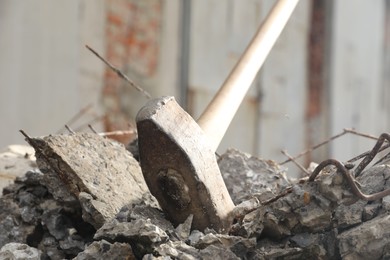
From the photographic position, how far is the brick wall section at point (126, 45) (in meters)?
6.25

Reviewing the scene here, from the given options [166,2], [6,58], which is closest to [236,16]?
[166,2]

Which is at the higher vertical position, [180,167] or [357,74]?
[357,74]

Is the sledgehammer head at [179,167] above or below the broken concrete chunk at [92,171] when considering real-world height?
below

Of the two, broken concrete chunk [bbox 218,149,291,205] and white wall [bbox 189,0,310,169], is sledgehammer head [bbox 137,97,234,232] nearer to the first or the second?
broken concrete chunk [bbox 218,149,291,205]

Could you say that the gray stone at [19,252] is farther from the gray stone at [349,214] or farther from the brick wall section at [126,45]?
the brick wall section at [126,45]

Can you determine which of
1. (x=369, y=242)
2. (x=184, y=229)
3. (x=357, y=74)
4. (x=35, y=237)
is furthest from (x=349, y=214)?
(x=357, y=74)

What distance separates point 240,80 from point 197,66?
4476mm

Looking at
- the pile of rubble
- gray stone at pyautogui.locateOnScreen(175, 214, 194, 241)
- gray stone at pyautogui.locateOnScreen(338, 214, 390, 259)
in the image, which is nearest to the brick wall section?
the pile of rubble

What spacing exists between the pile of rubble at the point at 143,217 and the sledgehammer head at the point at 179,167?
37 millimetres

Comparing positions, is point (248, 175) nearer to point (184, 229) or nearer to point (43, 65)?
point (184, 229)

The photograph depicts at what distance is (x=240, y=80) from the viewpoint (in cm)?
265

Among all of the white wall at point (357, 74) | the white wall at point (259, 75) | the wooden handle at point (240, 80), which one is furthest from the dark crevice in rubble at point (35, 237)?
the white wall at point (357, 74)

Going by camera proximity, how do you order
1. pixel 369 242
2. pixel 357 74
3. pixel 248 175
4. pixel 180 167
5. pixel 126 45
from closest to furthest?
1. pixel 369 242
2. pixel 180 167
3. pixel 248 175
4. pixel 126 45
5. pixel 357 74

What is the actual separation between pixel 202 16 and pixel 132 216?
17.2 ft
